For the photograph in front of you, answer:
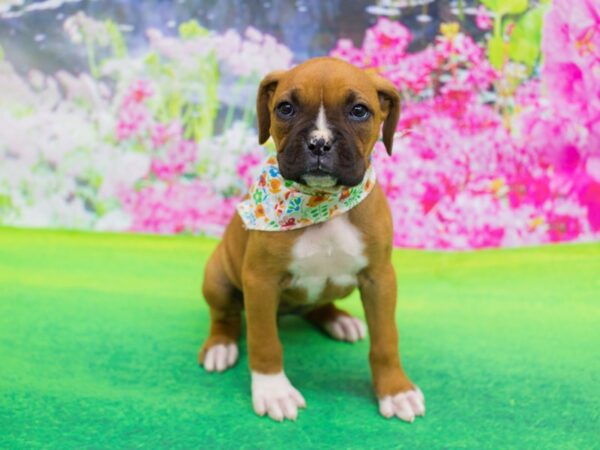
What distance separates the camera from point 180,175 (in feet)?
18.3

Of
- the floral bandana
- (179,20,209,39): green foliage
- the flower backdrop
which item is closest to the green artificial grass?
the flower backdrop

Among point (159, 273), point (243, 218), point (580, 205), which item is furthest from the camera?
point (580, 205)

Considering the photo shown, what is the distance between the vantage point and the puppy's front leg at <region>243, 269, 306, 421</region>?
2.84 m

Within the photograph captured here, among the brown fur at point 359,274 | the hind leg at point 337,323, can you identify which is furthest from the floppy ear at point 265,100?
the hind leg at point 337,323

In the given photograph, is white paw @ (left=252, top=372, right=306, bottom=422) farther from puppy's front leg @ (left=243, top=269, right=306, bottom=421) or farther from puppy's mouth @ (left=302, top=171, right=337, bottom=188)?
puppy's mouth @ (left=302, top=171, right=337, bottom=188)

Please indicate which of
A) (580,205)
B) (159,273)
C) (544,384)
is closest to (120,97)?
(159,273)

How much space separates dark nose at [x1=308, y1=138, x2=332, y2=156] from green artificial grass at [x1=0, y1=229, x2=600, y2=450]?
1.06 metres

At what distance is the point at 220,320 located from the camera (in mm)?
3426

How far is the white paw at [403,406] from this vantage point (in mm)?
2799

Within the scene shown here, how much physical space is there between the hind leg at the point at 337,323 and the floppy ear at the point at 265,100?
1.09 metres

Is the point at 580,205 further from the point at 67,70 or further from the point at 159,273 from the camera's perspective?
the point at 67,70

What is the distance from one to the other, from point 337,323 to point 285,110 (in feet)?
4.46

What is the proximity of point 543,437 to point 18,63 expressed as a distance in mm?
4746

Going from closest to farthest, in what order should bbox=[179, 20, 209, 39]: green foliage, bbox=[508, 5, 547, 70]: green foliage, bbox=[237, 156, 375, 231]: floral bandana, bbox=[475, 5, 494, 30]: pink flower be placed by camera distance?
bbox=[237, 156, 375, 231]: floral bandana, bbox=[508, 5, 547, 70]: green foliage, bbox=[475, 5, 494, 30]: pink flower, bbox=[179, 20, 209, 39]: green foliage
